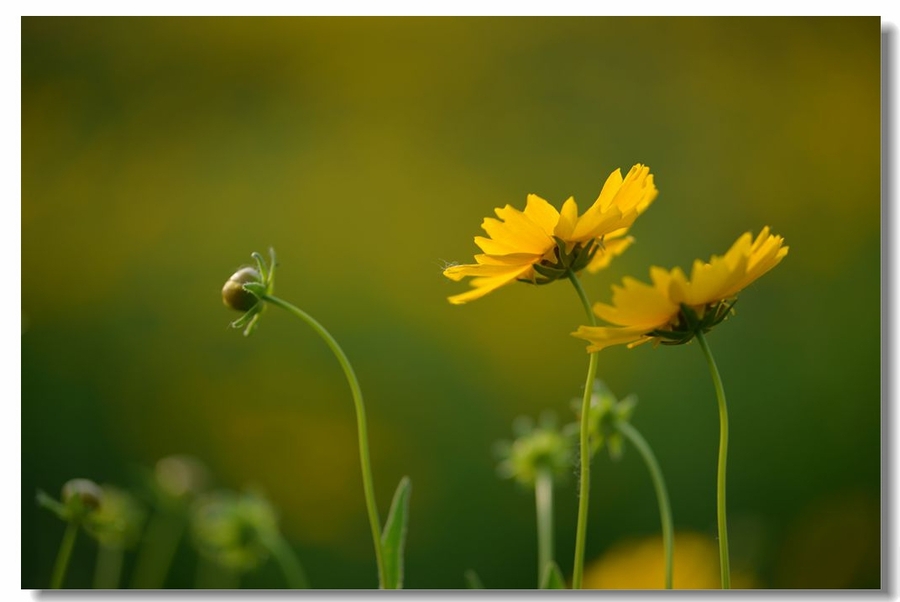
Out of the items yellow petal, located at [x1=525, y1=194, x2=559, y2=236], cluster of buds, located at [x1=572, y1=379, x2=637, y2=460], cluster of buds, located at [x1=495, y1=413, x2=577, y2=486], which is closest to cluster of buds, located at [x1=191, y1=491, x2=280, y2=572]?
cluster of buds, located at [x1=495, y1=413, x2=577, y2=486]

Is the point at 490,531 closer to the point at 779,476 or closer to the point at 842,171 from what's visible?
the point at 779,476

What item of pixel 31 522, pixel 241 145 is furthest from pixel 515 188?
pixel 31 522

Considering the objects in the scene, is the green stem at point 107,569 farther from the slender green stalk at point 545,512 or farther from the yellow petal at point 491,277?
the yellow petal at point 491,277

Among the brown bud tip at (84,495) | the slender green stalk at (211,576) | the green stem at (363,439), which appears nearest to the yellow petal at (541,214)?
the green stem at (363,439)

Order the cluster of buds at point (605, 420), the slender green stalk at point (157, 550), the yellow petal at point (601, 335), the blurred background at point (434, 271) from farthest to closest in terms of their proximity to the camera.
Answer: the blurred background at point (434, 271) < the slender green stalk at point (157, 550) < the cluster of buds at point (605, 420) < the yellow petal at point (601, 335)

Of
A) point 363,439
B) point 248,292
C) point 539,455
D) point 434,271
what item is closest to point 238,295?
point 248,292

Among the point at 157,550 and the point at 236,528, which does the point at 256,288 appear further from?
the point at 157,550
